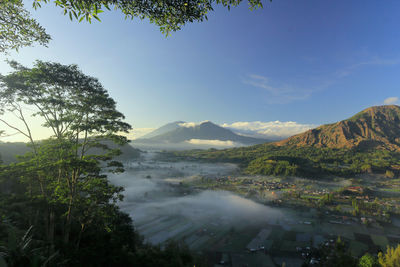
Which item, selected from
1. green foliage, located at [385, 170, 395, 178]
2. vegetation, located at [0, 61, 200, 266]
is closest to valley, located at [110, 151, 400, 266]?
vegetation, located at [0, 61, 200, 266]

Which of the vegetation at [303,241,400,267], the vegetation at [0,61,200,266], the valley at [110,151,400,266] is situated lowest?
the valley at [110,151,400,266]

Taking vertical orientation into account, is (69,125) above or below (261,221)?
above

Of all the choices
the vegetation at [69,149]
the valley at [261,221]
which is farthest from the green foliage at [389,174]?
the vegetation at [69,149]

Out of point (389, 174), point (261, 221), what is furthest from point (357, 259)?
point (389, 174)

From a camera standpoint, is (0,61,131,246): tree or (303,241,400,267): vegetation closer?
(0,61,131,246): tree

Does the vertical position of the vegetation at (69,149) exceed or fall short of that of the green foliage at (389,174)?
it exceeds it

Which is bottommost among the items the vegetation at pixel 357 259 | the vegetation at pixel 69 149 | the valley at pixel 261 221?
the valley at pixel 261 221

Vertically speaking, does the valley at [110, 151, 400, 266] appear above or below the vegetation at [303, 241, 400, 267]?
below

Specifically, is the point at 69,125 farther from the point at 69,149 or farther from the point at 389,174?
the point at 389,174

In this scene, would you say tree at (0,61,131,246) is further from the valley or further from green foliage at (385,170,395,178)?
green foliage at (385,170,395,178)

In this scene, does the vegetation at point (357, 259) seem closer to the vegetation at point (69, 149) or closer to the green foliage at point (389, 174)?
the vegetation at point (69, 149)

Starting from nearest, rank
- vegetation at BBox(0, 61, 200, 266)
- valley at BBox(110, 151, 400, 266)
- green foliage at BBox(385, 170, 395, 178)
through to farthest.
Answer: vegetation at BBox(0, 61, 200, 266)
valley at BBox(110, 151, 400, 266)
green foliage at BBox(385, 170, 395, 178)

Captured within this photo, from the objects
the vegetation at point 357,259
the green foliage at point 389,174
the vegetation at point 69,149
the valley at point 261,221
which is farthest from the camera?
the green foliage at point 389,174
